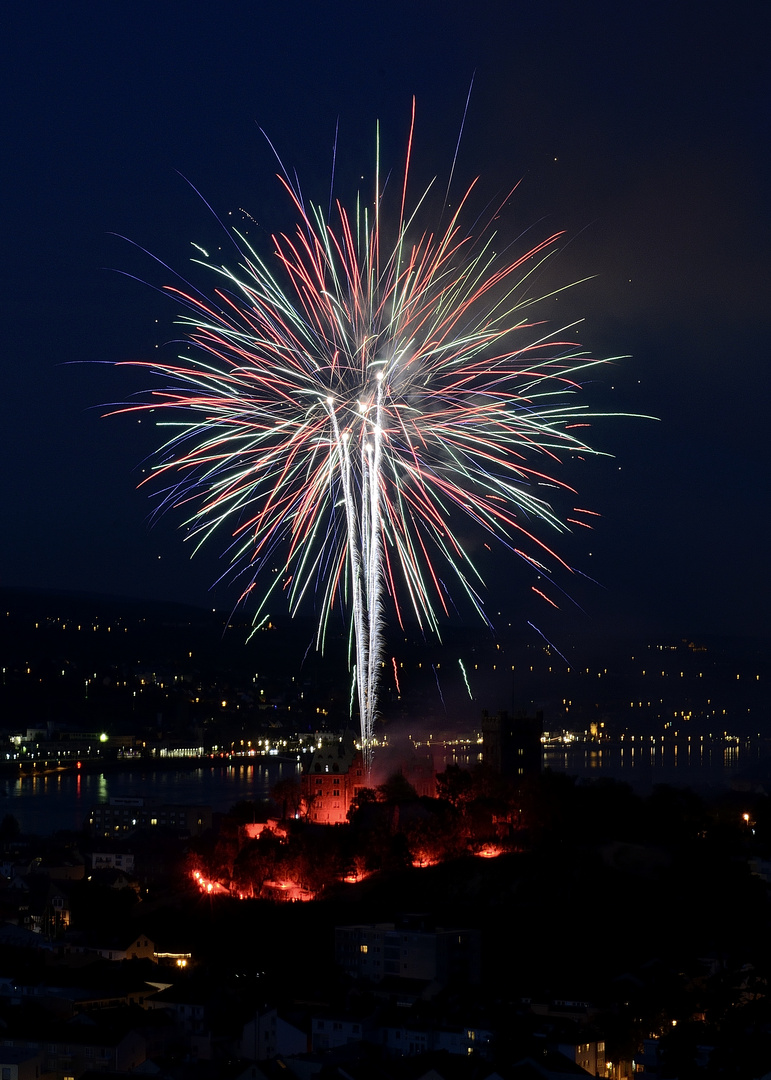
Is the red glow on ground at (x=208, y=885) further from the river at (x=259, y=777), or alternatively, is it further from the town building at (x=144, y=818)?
the river at (x=259, y=777)

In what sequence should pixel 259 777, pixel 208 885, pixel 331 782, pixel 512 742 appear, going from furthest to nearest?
1. pixel 259 777
2. pixel 512 742
3. pixel 331 782
4. pixel 208 885

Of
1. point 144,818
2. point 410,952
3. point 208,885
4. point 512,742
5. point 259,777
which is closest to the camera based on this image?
point 410,952

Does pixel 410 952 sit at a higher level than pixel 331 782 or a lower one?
→ lower

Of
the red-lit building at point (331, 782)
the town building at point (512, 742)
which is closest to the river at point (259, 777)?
the town building at point (512, 742)

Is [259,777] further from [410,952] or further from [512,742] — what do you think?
[410,952]

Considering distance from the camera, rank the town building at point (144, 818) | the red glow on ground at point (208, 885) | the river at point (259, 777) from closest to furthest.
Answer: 1. the red glow on ground at point (208, 885)
2. the town building at point (144, 818)
3. the river at point (259, 777)

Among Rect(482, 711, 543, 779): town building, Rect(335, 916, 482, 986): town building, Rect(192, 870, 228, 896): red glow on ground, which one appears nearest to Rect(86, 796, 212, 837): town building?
Rect(482, 711, 543, 779): town building

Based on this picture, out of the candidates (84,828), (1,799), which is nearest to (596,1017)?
(84,828)

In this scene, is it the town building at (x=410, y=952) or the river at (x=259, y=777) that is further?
the river at (x=259, y=777)

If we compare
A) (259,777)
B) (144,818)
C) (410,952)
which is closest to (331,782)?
(410,952)
